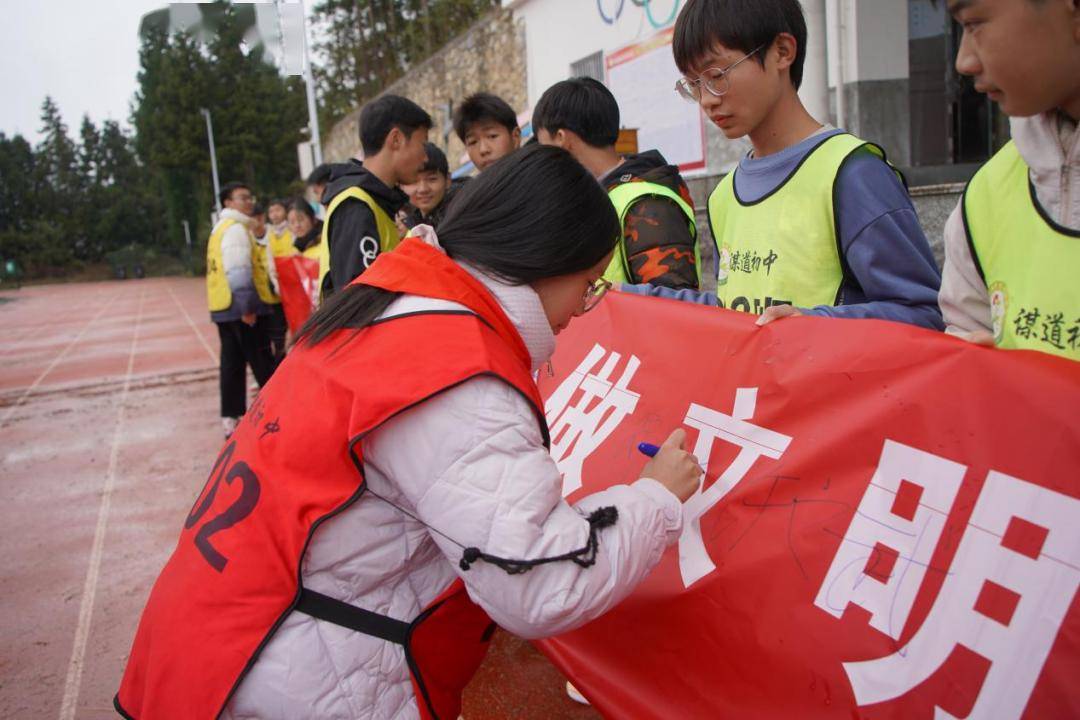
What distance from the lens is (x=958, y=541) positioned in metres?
1.21

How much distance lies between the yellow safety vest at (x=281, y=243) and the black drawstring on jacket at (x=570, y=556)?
266 inches

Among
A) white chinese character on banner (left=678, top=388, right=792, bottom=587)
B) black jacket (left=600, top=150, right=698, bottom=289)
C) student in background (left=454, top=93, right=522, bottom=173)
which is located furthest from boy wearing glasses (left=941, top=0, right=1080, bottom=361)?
student in background (left=454, top=93, right=522, bottom=173)

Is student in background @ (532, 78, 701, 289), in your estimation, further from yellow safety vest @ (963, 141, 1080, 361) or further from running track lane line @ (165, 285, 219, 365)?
running track lane line @ (165, 285, 219, 365)

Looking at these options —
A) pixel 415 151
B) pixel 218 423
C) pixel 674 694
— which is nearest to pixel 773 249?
pixel 674 694

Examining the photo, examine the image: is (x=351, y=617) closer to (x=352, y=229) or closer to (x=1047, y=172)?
(x=1047, y=172)

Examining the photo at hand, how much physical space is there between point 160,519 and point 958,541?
4.54 metres

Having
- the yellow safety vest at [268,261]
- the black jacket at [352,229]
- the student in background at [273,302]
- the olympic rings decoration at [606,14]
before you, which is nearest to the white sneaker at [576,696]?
the black jacket at [352,229]

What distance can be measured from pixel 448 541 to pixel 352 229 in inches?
88.6

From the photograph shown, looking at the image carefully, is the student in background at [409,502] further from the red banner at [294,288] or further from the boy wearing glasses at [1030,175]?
the red banner at [294,288]

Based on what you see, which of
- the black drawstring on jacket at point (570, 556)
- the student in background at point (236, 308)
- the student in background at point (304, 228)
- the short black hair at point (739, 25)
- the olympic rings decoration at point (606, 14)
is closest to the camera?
the black drawstring on jacket at point (570, 556)

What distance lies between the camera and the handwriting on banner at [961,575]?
1095 millimetres

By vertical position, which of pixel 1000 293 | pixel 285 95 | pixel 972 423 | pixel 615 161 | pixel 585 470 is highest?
pixel 285 95

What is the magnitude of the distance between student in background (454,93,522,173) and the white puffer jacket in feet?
8.47

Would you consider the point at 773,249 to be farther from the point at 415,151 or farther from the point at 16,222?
the point at 16,222
